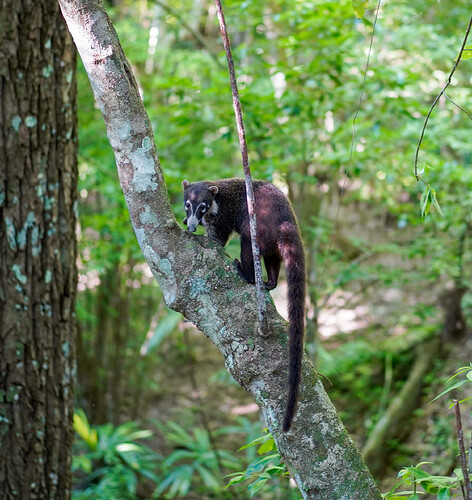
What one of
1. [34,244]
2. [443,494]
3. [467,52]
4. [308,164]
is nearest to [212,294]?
[443,494]

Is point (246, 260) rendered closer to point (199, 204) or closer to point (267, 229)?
point (267, 229)

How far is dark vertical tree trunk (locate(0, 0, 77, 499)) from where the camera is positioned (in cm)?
287

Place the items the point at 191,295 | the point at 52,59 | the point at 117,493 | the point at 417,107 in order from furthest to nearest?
the point at 117,493
the point at 417,107
the point at 52,59
the point at 191,295

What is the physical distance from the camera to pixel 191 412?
278 inches

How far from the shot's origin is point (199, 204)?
119 inches

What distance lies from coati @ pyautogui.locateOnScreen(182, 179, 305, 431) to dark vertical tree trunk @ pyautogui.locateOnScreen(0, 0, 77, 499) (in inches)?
30.1

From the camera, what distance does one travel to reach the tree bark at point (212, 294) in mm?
1667

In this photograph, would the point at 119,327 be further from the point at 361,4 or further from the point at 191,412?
the point at 361,4

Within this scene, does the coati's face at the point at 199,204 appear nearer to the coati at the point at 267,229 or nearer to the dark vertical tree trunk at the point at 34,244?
the coati at the point at 267,229

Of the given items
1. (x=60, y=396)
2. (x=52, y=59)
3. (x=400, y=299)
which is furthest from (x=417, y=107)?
(x=400, y=299)

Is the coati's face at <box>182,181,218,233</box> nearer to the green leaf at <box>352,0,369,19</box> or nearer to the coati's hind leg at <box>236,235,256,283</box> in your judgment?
the coati's hind leg at <box>236,235,256,283</box>

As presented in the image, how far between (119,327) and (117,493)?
5.79 feet

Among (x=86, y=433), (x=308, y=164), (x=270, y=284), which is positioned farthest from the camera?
(x=86, y=433)

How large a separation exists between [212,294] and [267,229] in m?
0.88
